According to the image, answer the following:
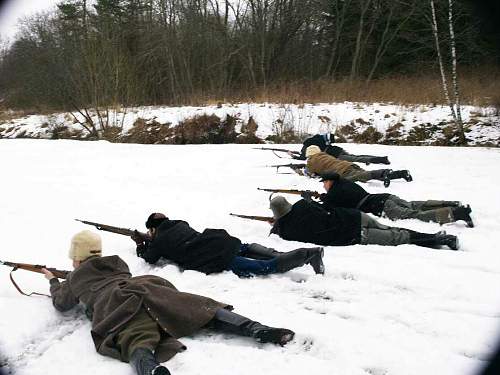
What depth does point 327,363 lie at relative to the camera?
112 inches

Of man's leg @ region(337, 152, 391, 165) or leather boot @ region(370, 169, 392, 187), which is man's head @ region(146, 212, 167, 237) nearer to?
leather boot @ region(370, 169, 392, 187)

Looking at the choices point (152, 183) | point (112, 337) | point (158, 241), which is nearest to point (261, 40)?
point (152, 183)

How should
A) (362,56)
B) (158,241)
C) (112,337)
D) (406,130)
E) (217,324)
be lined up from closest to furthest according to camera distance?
(112,337) < (217,324) < (158,241) < (406,130) < (362,56)

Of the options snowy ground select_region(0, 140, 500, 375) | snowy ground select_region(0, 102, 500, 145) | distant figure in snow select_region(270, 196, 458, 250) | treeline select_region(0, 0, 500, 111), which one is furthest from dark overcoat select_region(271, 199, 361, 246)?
treeline select_region(0, 0, 500, 111)

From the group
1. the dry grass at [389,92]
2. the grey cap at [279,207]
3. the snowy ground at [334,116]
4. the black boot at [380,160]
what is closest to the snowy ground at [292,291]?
the grey cap at [279,207]

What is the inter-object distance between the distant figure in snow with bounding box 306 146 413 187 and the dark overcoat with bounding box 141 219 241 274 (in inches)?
158

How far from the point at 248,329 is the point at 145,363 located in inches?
30.9

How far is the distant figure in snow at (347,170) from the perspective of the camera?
817 centimetres

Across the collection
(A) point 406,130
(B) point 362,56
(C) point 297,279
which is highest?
(B) point 362,56

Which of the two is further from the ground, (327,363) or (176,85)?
(176,85)

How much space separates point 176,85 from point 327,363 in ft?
79.6

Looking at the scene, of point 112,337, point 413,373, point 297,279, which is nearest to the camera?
point 413,373

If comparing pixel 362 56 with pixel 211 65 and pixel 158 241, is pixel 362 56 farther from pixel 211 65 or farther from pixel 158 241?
pixel 158 241

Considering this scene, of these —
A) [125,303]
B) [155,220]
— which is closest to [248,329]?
[125,303]
